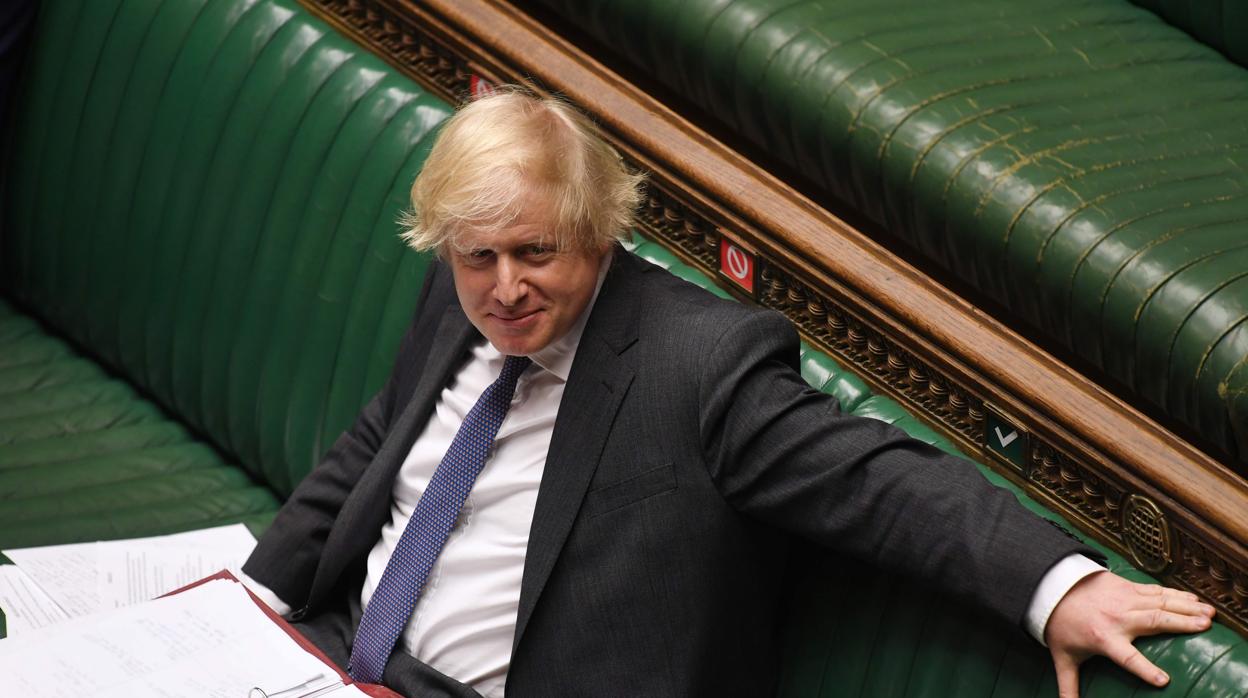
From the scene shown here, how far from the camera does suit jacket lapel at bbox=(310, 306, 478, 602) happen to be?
216 cm

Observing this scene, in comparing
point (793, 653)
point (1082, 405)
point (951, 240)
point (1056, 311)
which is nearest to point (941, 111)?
point (951, 240)

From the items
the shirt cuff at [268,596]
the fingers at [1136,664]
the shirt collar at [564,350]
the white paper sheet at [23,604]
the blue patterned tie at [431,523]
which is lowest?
the white paper sheet at [23,604]

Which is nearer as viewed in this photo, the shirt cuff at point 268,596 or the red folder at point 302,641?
the red folder at point 302,641

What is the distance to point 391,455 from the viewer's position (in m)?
2.17

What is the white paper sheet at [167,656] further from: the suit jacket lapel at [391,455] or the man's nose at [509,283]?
the man's nose at [509,283]

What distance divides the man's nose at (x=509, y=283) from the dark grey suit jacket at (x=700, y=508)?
0.35 feet

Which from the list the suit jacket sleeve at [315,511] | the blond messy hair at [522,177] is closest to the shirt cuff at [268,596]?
the suit jacket sleeve at [315,511]

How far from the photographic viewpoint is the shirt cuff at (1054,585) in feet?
5.45

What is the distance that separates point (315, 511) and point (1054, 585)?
3.56 feet

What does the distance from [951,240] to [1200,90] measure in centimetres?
50

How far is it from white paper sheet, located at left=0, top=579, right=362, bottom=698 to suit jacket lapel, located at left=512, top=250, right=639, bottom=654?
0.29 meters

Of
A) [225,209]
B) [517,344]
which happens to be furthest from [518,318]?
[225,209]

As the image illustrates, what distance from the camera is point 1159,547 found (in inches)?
68.1

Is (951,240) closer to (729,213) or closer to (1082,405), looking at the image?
(729,213)
